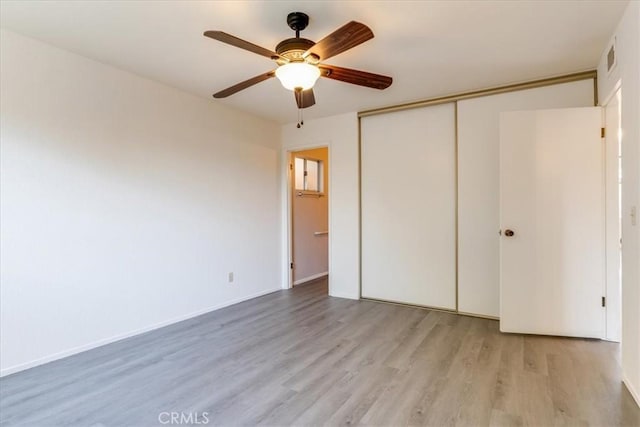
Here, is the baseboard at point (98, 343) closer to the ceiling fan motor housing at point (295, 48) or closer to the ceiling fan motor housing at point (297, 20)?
the ceiling fan motor housing at point (295, 48)

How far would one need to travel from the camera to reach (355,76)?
Result: 7.38ft

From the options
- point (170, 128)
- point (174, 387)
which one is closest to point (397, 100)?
point (170, 128)

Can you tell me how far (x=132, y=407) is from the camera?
195 centimetres

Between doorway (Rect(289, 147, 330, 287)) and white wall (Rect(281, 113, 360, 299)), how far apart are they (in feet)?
2.41

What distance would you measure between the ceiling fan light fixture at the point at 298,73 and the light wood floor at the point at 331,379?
6.36 ft

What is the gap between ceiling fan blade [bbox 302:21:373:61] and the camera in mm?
1679

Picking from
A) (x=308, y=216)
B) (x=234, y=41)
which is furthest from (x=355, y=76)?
(x=308, y=216)

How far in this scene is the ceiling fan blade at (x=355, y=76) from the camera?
7.12 ft

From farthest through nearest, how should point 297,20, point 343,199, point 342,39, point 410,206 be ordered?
point 343,199 → point 410,206 → point 297,20 → point 342,39

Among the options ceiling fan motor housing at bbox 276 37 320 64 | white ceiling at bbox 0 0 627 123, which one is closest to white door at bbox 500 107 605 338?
white ceiling at bbox 0 0 627 123

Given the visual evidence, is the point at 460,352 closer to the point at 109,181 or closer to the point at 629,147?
the point at 629,147

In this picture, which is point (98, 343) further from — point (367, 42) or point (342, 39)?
point (367, 42)

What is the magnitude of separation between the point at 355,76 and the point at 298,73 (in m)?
0.43

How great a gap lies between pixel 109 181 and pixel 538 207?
3.75 meters
